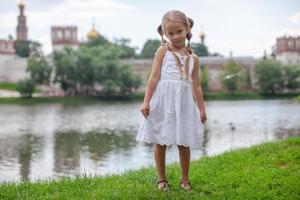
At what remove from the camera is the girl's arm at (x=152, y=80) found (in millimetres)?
4371

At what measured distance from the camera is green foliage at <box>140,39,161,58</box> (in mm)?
78000

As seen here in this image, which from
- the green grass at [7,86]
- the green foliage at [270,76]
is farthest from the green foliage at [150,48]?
the green foliage at [270,76]

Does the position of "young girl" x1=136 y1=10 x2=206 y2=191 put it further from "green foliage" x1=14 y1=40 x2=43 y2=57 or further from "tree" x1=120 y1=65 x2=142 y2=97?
"green foliage" x1=14 y1=40 x2=43 y2=57

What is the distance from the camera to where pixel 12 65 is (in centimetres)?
7225

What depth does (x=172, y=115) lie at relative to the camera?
4387mm

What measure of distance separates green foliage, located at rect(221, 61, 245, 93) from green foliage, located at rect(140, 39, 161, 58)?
1507 centimetres

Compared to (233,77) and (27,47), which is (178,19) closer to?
(233,77)

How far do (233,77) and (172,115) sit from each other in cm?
5508

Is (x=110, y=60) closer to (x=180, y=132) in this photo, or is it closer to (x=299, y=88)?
(x=299, y=88)

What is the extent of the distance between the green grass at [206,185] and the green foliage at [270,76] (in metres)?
54.2

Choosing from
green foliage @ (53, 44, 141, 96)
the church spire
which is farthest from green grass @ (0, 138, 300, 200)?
the church spire

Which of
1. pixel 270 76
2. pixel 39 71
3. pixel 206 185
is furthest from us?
pixel 270 76

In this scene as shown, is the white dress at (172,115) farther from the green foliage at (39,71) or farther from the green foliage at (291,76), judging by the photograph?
the green foliage at (291,76)

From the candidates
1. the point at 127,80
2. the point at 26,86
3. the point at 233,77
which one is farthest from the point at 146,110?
the point at 233,77
